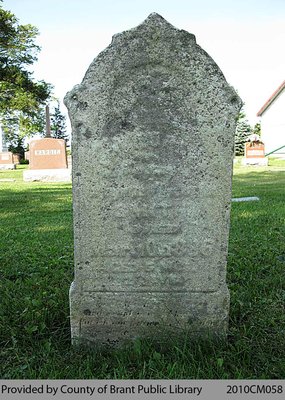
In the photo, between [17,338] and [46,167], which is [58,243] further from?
[46,167]

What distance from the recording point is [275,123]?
144 ft

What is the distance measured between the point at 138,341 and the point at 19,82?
30.9 meters

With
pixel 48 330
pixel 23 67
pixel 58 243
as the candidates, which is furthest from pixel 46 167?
pixel 23 67

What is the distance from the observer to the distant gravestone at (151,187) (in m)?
2.54

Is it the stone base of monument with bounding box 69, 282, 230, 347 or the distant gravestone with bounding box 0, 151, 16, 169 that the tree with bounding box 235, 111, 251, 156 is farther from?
the stone base of monument with bounding box 69, 282, 230, 347

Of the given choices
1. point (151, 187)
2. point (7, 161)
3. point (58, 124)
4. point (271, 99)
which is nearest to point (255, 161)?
point (7, 161)

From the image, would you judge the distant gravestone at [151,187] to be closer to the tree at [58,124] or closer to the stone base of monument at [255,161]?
the stone base of monument at [255,161]

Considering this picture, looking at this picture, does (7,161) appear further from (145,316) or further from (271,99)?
(145,316)

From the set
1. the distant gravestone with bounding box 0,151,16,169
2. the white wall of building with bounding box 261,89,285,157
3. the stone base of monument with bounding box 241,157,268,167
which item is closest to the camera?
the stone base of monument with bounding box 241,157,268,167

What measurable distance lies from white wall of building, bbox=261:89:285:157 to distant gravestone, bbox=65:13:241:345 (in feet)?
137

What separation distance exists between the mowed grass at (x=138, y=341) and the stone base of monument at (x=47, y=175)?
39.9ft

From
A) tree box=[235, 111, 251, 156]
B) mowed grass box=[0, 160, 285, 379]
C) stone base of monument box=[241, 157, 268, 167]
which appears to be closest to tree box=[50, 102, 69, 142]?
tree box=[235, 111, 251, 156]

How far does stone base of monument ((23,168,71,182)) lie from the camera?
1717cm
